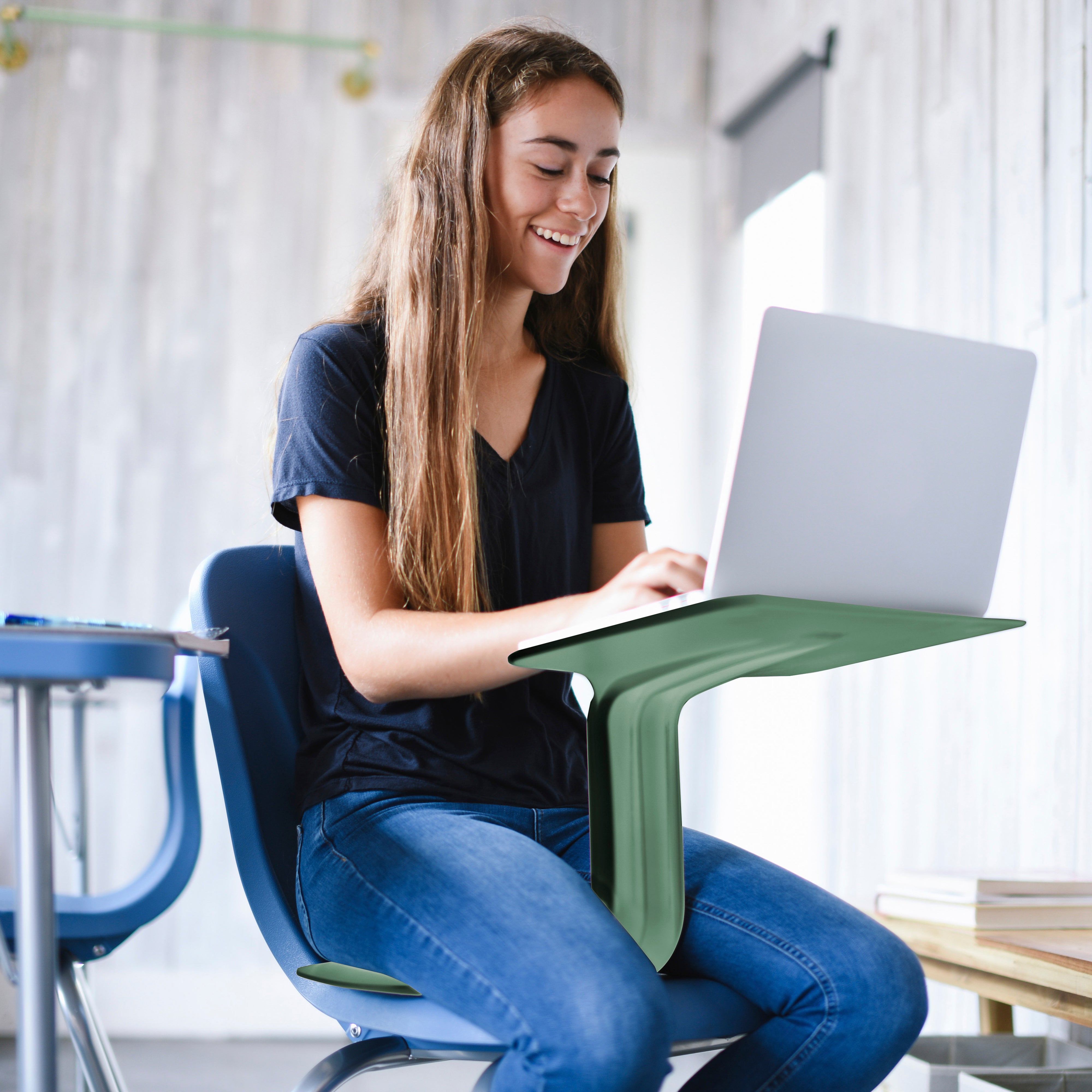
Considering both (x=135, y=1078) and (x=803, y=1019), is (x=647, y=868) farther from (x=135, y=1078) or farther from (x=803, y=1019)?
(x=135, y=1078)

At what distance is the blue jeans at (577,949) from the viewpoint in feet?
2.25

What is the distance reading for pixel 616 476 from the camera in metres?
1.19

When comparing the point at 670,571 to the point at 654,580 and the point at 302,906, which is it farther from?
the point at 302,906

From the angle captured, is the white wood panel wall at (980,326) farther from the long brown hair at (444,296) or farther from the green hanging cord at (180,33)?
the green hanging cord at (180,33)

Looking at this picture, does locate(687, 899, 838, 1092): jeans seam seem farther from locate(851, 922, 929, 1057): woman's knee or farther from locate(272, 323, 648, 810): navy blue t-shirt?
locate(272, 323, 648, 810): navy blue t-shirt

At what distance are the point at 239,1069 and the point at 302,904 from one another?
1.52 metres

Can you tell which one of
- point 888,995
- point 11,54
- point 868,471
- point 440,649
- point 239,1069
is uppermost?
point 11,54

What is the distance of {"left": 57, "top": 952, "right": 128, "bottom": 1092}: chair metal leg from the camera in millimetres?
958

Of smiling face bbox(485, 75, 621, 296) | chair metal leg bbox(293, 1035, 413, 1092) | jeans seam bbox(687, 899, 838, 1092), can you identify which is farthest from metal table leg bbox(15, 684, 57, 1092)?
smiling face bbox(485, 75, 621, 296)

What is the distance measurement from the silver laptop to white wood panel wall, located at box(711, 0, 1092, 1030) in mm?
693

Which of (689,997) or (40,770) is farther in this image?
(689,997)

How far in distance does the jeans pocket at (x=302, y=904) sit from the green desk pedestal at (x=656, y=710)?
213mm

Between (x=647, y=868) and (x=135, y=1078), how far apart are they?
5.37 feet

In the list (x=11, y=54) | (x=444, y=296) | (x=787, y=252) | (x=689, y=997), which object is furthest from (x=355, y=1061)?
(x=11, y=54)
